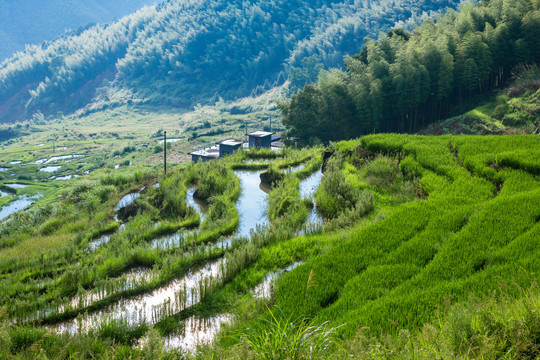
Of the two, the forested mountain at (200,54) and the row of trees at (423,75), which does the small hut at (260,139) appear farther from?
the forested mountain at (200,54)

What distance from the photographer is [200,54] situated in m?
136

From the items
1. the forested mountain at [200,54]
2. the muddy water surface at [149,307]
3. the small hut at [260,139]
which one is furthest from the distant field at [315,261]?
the forested mountain at [200,54]

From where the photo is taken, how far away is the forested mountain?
118 metres

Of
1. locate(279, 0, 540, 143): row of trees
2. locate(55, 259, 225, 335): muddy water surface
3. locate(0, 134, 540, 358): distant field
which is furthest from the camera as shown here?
locate(279, 0, 540, 143): row of trees

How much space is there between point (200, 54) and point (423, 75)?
121 m

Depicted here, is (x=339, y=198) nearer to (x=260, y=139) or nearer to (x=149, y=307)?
(x=149, y=307)

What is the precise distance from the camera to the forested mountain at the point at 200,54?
4663 inches

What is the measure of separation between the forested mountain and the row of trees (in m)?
82.7

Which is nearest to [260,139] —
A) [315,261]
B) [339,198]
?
[339,198]

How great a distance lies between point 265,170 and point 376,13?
401 ft

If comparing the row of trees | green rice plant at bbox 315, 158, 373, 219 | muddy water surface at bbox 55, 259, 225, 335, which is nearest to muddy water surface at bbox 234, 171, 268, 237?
green rice plant at bbox 315, 158, 373, 219

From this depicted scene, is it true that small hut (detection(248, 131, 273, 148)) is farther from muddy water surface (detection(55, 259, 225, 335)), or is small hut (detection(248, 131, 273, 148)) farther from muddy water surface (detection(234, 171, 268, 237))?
muddy water surface (detection(55, 259, 225, 335))

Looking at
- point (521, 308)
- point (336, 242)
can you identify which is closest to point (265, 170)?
point (336, 242)

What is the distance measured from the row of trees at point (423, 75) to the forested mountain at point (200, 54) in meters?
82.7
